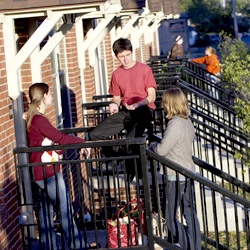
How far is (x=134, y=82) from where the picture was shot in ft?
23.4

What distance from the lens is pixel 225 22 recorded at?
6006 centimetres

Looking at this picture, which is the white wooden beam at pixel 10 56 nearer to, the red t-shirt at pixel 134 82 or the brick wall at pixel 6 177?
the brick wall at pixel 6 177

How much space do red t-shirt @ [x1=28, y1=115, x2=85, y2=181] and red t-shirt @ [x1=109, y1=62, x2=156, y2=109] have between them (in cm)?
152

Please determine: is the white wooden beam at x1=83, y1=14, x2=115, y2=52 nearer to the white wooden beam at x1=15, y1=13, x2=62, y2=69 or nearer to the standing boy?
the standing boy

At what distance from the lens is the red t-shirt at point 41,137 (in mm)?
5773

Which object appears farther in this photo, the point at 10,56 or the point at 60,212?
the point at 10,56

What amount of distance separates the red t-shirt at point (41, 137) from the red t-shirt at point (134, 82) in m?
1.52

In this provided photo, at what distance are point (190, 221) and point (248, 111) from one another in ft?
10.7

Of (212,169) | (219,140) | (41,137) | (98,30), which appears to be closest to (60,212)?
(41,137)

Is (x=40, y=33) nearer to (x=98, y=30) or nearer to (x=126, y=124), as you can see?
(x=126, y=124)

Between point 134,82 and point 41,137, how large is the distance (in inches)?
64.3

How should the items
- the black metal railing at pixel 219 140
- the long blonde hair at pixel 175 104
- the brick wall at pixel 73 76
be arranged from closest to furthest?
the long blonde hair at pixel 175 104, the black metal railing at pixel 219 140, the brick wall at pixel 73 76

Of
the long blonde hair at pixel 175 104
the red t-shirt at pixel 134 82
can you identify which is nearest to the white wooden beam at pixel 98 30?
the red t-shirt at pixel 134 82

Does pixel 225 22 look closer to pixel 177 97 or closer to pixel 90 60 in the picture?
pixel 90 60
